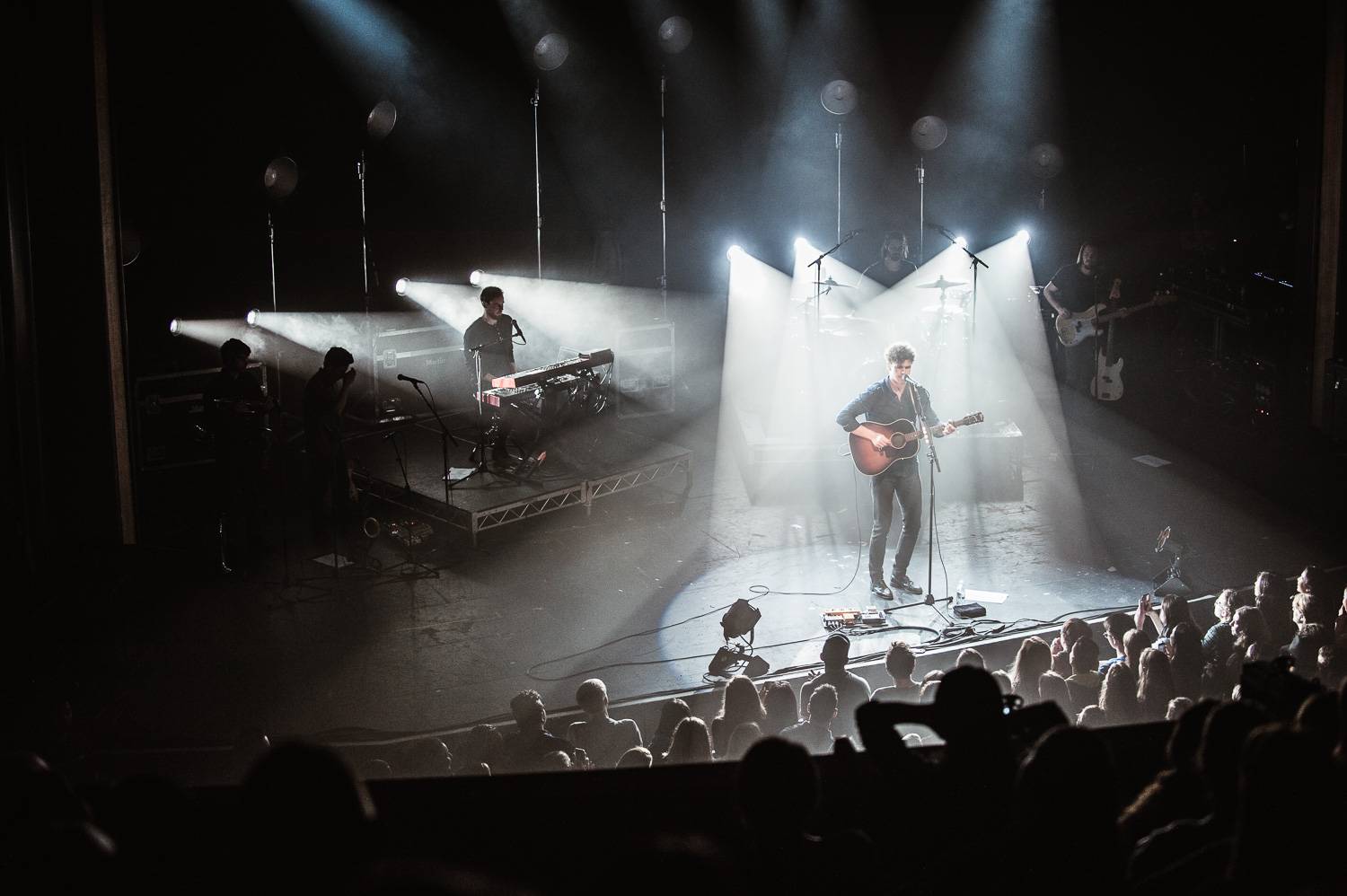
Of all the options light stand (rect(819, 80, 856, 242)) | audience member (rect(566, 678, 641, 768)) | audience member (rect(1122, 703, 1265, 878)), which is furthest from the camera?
light stand (rect(819, 80, 856, 242))

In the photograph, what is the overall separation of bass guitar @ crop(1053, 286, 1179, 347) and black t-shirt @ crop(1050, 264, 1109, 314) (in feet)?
0.30

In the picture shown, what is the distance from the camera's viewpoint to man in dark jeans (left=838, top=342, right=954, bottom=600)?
719cm

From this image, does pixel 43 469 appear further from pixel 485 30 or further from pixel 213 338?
pixel 485 30

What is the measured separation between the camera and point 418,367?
40.4 feet

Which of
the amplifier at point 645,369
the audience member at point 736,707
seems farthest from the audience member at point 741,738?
the amplifier at point 645,369

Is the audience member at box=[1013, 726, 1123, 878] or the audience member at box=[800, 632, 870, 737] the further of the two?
the audience member at box=[800, 632, 870, 737]

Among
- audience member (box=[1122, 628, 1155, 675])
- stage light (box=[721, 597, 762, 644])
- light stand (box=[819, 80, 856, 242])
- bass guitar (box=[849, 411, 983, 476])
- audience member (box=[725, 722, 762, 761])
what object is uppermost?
light stand (box=[819, 80, 856, 242])

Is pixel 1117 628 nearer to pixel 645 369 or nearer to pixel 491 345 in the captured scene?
pixel 491 345

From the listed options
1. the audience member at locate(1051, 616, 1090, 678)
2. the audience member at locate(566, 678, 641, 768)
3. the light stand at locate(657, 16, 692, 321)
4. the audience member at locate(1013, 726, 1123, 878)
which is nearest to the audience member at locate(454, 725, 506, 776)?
the audience member at locate(566, 678, 641, 768)

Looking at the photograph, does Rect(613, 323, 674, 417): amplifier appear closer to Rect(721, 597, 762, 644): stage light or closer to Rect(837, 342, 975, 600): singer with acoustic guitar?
Rect(837, 342, 975, 600): singer with acoustic guitar

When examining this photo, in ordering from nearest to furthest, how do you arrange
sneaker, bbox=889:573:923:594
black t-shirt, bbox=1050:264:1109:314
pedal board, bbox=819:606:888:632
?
pedal board, bbox=819:606:888:632 < sneaker, bbox=889:573:923:594 < black t-shirt, bbox=1050:264:1109:314

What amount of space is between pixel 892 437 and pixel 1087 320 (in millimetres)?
5516

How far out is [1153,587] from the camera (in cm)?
739

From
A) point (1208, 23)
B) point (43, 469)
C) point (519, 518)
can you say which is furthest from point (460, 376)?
point (1208, 23)
